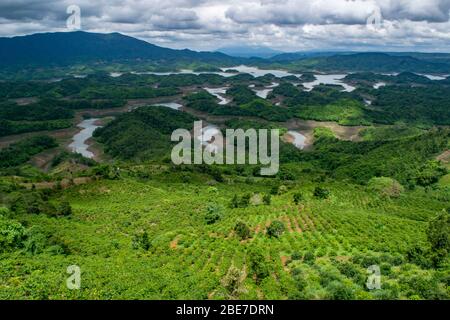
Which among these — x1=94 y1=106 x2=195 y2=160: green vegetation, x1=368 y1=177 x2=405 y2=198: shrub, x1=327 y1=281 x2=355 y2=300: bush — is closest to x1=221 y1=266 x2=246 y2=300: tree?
x1=327 y1=281 x2=355 y2=300: bush

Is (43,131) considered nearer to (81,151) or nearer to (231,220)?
(81,151)

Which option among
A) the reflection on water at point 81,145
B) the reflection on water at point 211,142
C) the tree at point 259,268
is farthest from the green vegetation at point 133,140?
the tree at point 259,268

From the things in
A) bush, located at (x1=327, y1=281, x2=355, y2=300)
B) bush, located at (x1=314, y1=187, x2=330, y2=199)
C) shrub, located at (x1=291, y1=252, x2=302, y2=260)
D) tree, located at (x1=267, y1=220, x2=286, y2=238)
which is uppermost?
bush, located at (x1=327, y1=281, x2=355, y2=300)

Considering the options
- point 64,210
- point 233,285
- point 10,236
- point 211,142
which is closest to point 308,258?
point 233,285

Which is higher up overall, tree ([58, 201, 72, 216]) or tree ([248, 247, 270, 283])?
tree ([248, 247, 270, 283])

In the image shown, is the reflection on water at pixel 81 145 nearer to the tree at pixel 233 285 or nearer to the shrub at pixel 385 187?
the shrub at pixel 385 187

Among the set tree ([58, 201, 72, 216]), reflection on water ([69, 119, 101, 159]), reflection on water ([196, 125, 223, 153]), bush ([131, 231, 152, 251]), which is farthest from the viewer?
reflection on water ([69, 119, 101, 159])

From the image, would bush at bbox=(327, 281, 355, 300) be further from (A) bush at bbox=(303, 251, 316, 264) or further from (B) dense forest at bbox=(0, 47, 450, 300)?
(A) bush at bbox=(303, 251, 316, 264)

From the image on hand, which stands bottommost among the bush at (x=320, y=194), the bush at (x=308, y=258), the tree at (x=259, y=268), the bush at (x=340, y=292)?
the bush at (x=320, y=194)

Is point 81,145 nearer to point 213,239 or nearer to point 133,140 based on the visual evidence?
point 133,140
